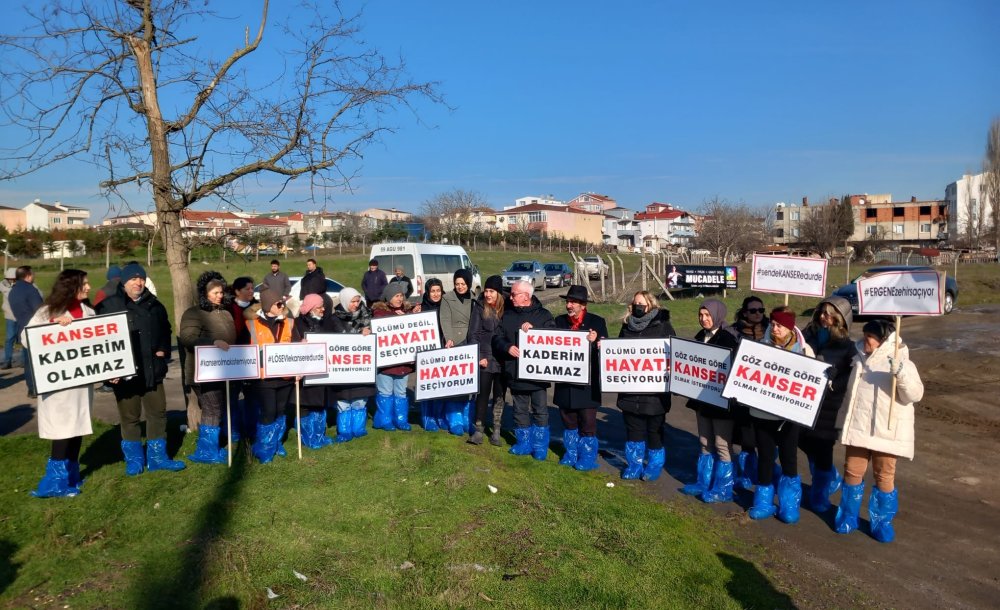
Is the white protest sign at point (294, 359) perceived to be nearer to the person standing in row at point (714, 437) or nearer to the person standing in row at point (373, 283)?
the person standing in row at point (714, 437)

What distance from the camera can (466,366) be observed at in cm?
858

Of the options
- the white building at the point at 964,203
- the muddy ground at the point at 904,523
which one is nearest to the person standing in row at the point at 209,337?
the muddy ground at the point at 904,523

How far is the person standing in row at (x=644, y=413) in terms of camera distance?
7547 mm

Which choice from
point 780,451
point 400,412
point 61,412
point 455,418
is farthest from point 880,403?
point 61,412

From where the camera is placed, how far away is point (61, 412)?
6.35m

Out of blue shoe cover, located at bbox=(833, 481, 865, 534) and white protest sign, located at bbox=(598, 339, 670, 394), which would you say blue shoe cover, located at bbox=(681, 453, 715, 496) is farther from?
blue shoe cover, located at bbox=(833, 481, 865, 534)

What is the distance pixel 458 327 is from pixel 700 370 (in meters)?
3.45

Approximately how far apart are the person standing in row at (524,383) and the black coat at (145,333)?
142 inches

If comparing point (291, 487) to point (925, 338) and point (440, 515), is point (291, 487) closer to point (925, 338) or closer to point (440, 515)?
point (440, 515)

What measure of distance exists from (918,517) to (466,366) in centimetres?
494

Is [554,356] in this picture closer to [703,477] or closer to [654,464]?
[654,464]

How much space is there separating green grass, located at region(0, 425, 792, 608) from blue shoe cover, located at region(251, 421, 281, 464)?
175 millimetres

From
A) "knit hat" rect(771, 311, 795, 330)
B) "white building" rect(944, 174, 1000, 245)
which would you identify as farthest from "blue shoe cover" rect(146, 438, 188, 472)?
"white building" rect(944, 174, 1000, 245)

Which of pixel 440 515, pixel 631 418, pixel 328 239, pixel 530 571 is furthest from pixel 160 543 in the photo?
pixel 328 239
